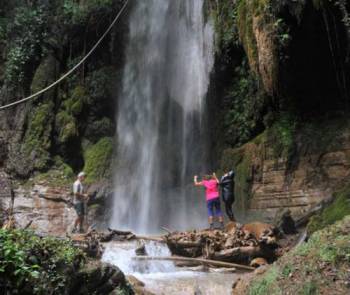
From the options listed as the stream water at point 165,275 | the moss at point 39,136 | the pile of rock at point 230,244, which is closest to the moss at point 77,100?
the moss at point 39,136

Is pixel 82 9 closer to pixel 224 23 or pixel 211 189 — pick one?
pixel 224 23

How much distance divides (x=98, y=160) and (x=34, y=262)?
12029 millimetres

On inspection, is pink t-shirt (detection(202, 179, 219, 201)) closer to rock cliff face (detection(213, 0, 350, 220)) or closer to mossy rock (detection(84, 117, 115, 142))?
rock cliff face (detection(213, 0, 350, 220))

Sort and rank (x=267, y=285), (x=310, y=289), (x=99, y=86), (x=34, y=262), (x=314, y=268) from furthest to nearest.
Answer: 1. (x=99, y=86)
2. (x=267, y=285)
3. (x=314, y=268)
4. (x=310, y=289)
5. (x=34, y=262)

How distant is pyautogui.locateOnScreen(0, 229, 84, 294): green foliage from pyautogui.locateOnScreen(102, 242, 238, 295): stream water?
105 inches

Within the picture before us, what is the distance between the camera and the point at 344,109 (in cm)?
1241

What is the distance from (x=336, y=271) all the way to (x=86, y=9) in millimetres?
15470

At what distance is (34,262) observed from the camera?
4496 millimetres

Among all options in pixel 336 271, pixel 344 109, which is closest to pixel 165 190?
pixel 344 109

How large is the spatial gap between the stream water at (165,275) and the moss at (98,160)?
6.10 meters

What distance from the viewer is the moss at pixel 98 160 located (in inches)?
637

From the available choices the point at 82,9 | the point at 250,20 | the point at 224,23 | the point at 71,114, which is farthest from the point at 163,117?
the point at 250,20

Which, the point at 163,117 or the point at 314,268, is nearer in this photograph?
the point at 314,268

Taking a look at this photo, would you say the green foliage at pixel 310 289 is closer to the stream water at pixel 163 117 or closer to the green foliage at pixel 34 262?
the green foliage at pixel 34 262
